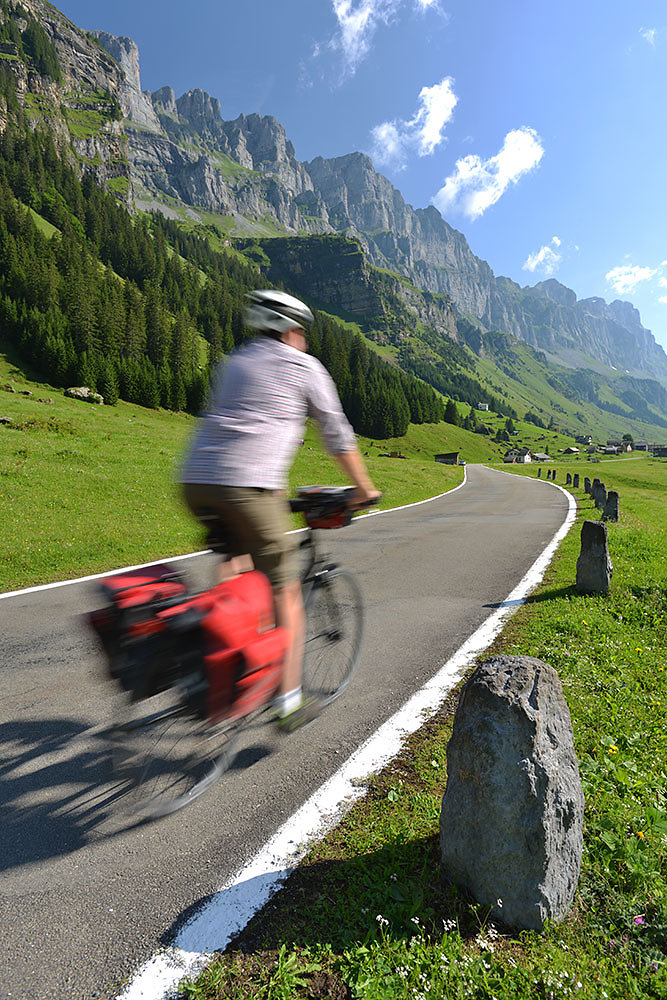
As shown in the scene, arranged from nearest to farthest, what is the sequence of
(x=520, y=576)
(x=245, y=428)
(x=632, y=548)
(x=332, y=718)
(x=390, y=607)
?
(x=245, y=428) < (x=332, y=718) < (x=390, y=607) < (x=520, y=576) < (x=632, y=548)

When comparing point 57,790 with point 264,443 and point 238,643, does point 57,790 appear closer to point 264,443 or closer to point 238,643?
point 238,643

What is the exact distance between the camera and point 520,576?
8875 millimetres

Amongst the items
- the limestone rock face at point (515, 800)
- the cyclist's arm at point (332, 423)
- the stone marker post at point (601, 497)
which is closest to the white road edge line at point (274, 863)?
the limestone rock face at point (515, 800)

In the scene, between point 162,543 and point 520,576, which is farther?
point 162,543

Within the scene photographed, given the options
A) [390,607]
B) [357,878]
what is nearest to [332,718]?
A: [357,878]

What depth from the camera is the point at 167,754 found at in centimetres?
324

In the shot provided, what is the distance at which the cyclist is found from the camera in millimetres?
3166

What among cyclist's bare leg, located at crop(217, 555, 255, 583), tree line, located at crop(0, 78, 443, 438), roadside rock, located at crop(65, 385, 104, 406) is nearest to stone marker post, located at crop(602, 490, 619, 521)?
cyclist's bare leg, located at crop(217, 555, 255, 583)

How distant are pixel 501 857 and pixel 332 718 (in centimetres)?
198

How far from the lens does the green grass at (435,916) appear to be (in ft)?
6.30

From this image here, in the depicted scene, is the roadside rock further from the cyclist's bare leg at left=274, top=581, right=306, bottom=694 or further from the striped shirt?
the cyclist's bare leg at left=274, top=581, right=306, bottom=694

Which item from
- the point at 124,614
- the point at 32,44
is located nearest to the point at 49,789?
the point at 124,614

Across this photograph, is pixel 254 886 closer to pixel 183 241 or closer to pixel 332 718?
pixel 332 718

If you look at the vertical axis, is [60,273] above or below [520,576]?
above
